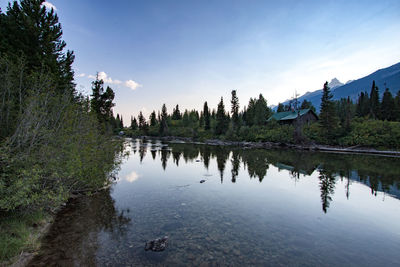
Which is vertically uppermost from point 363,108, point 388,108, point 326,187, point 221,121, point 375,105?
point 375,105

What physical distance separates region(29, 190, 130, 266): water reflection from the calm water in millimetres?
38

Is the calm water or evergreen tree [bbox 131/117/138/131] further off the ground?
evergreen tree [bbox 131/117/138/131]

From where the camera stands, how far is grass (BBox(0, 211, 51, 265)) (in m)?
6.41

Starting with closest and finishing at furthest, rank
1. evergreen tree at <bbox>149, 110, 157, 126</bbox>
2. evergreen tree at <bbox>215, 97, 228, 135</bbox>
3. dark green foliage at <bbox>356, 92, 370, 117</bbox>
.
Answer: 1. dark green foliage at <bbox>356, 92, 370, 117</bbox>
2. evergreen tree at <bbox>215, 97, 228, 135</bbox>
3. evergreen tree at <bbox>149, 110, 157, 126</bbox>

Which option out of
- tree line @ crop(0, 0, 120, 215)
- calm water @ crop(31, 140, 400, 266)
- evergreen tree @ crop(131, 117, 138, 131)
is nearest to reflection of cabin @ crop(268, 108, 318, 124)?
calm water @ crop(31, 140, 400, 266)

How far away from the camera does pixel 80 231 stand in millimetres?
9383

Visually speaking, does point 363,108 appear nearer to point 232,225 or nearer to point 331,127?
point 331,127

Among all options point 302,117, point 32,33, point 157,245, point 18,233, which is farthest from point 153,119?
point 157,245

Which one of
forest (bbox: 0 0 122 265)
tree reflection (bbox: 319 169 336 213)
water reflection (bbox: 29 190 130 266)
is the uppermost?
forest (bbox: 0 0 122 265)

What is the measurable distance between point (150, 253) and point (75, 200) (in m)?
9.27

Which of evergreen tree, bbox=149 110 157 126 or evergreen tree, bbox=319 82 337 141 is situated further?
evergreen tree, bbox=149 110 157 126

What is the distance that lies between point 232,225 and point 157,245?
4483 millimetres

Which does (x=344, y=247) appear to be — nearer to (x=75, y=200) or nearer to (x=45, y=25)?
(x=75, y=200)

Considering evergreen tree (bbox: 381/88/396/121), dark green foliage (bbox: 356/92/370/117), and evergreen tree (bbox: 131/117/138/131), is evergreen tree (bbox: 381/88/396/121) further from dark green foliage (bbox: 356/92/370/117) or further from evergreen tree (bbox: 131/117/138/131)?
evergreen tree (bbox: 131/117/138/131)
